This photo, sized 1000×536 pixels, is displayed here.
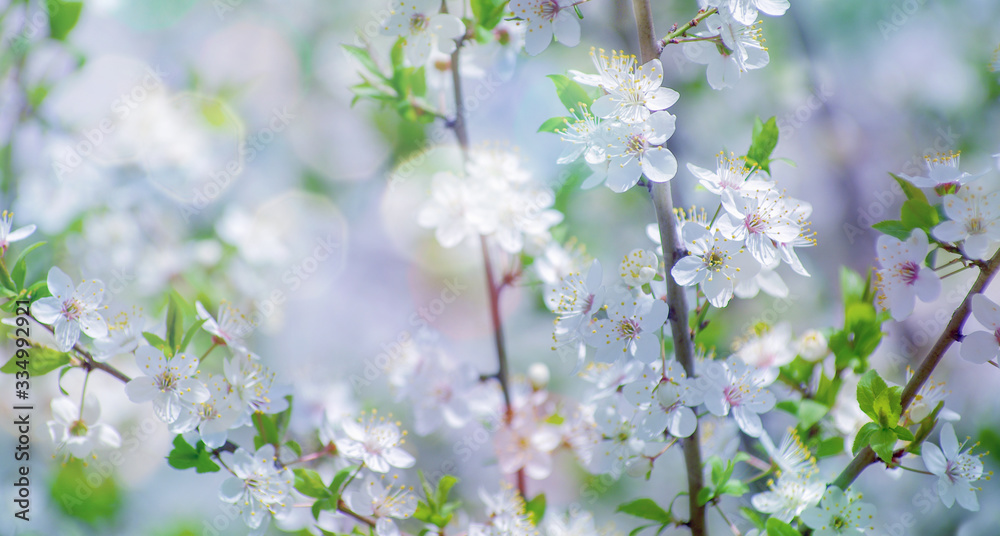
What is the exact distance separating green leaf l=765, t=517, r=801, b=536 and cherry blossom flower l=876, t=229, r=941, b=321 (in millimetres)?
309

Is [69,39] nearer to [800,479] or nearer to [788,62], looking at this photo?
[800,479]

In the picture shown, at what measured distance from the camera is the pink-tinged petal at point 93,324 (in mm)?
856

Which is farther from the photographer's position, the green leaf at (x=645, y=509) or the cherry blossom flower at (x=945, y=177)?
the green leaf at (x=645, y=509)

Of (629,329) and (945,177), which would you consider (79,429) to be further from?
(945,177)

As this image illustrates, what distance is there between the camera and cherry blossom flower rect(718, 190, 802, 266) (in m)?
0.78

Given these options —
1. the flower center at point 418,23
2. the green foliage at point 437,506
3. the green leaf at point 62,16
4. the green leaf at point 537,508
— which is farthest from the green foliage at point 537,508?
the green leaf at point 62,16

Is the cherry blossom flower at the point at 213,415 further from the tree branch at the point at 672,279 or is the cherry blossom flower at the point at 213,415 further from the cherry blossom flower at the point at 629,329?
the tree branch at the point at 672,279

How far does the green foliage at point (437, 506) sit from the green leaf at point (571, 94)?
572 millimetres

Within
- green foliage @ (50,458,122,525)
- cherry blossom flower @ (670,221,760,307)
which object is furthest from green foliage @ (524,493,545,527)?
green foliage @ (50,458,122,525)

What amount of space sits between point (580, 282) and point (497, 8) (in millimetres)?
454

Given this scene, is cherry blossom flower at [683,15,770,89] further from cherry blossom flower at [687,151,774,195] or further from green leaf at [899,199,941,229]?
green leaf at [899,199,941,229]

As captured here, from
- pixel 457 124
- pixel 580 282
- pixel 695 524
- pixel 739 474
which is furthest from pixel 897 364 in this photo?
pixel 457 124

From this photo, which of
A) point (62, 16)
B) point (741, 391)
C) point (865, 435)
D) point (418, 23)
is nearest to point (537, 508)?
point (741, 391)

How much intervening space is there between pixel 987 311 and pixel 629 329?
0.43 m
